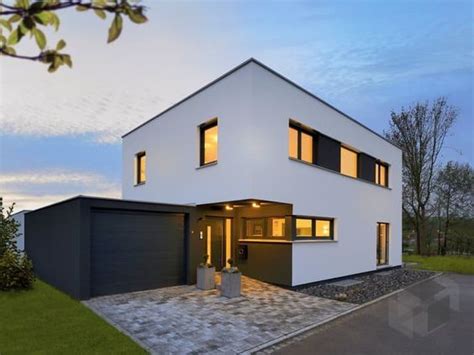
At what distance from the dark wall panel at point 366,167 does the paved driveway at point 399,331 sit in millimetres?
6083

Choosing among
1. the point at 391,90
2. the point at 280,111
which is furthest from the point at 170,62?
the point at 391,90

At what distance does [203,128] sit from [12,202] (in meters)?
7.16

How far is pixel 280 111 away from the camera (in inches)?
415

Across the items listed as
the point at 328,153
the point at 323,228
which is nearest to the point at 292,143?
the point at 328,153

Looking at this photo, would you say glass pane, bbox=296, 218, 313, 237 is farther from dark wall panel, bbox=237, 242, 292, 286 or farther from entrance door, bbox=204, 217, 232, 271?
entrance door, bbox=204, 217, 232, 271

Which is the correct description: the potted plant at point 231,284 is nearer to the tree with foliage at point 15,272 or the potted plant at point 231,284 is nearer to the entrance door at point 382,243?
the tree with foliage at point 15,272

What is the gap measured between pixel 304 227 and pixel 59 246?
7045 millimetres

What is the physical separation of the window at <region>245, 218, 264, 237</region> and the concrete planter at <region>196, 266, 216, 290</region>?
8.04ft

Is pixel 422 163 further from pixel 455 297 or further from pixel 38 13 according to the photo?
pixel 38 13

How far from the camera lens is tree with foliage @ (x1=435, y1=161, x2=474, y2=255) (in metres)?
26.6

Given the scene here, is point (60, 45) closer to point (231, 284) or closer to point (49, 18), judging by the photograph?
point (49, 18)

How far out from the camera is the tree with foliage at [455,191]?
87.4 feet

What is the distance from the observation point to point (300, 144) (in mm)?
11609

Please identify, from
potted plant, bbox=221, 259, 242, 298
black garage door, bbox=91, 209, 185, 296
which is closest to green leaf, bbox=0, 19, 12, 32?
black garage door, bbox=91, 209, 185, 296
